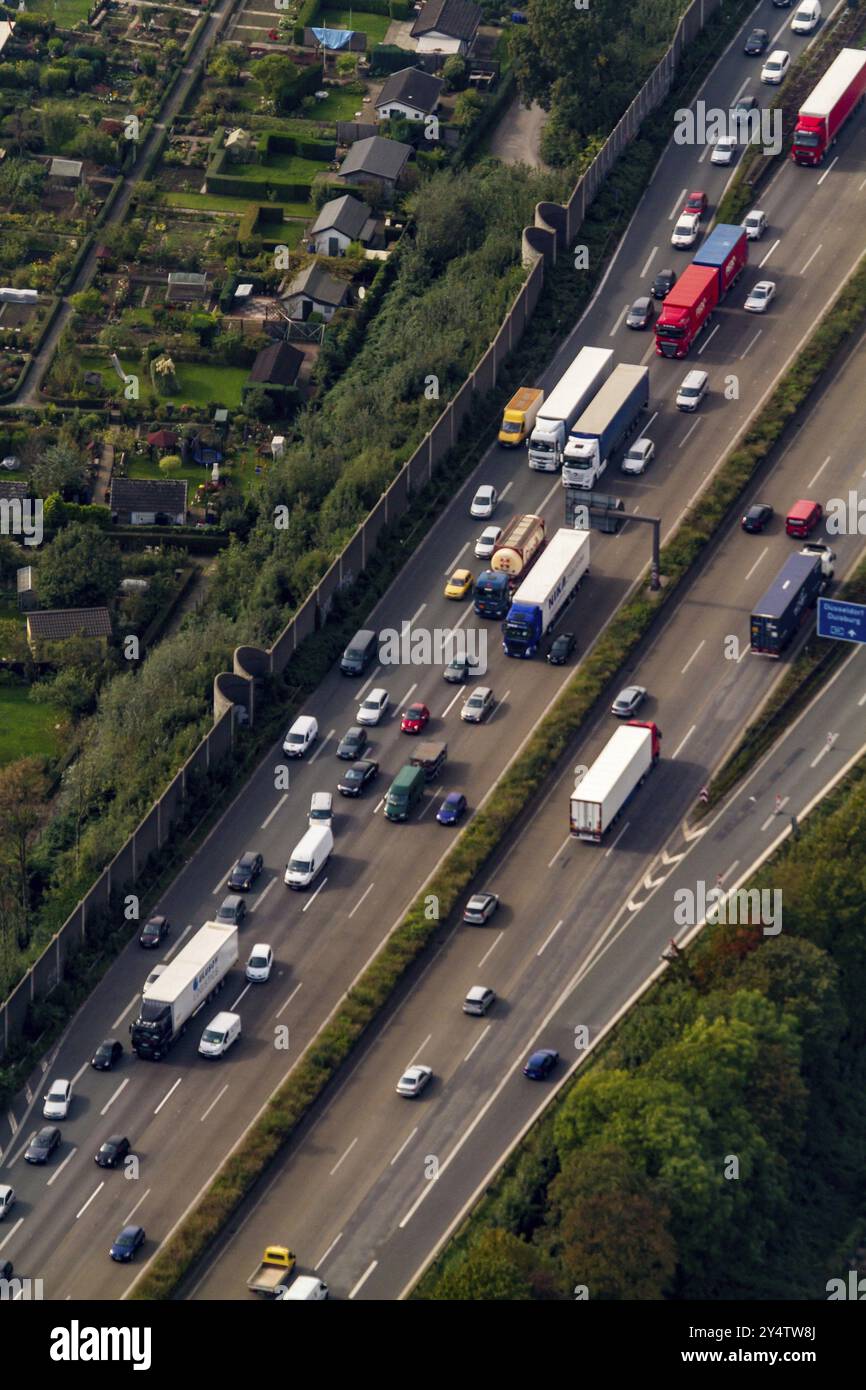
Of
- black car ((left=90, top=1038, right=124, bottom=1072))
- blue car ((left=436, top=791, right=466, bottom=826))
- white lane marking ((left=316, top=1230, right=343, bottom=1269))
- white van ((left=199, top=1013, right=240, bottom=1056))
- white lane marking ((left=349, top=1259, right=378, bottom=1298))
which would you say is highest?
blue car ((left=436, top=791, right=466, bottom=826))

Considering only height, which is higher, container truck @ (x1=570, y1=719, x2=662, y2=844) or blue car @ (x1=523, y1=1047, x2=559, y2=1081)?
container truck @ (x1=570, y1=719, x2=662, y2=844)

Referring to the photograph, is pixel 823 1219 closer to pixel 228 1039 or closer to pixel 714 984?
pixel 714 984

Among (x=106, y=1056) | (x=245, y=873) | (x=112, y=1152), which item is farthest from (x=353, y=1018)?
(x=112, y=1152)

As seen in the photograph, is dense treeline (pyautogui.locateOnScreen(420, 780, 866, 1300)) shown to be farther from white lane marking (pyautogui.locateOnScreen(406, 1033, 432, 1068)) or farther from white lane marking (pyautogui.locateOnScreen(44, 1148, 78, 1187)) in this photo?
white lane marking (pyautogui.locateOnScreen(44, 1148, 78, 1187))

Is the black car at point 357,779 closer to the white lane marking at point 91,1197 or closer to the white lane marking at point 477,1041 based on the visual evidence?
the white lane marking at point 477,1041

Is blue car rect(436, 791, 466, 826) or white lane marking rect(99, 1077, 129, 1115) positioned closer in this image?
white lane marking rect(99, 1077, 129, 1115)

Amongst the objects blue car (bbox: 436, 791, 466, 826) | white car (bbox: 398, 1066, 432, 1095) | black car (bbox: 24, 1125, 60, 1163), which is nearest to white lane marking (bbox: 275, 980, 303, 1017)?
white car (bbox: 398, 1066, 432, 1095)

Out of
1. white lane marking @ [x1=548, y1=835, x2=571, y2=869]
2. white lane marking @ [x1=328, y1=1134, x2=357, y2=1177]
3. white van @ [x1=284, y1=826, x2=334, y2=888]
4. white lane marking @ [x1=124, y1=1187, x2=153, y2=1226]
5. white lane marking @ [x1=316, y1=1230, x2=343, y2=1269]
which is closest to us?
white lane marking @ [x1=316, y1=1230, x2=343, y2=1269]
